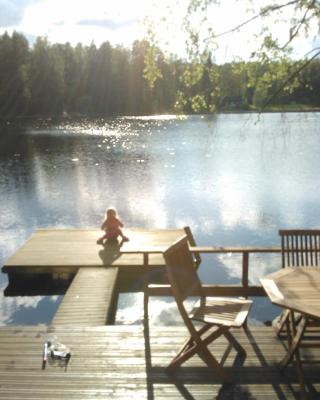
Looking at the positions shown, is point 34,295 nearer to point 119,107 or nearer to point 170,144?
point 170,144

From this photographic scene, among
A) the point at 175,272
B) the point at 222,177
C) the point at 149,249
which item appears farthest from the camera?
the point at 222,177

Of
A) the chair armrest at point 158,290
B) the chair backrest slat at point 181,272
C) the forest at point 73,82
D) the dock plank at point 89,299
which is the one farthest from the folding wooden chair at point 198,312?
the forest at point 73,82

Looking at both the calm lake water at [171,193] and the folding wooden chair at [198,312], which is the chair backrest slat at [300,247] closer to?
the folding wooden chair at [198,312]

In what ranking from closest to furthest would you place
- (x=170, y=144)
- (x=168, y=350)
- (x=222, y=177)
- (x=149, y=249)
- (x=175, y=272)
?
1. (x=175, y=272)
2. (x=168, y=350)
3. (x=149, y=249)
4. (x=222, y=177)
5. (x=170, y=144)

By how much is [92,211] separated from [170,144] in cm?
2814

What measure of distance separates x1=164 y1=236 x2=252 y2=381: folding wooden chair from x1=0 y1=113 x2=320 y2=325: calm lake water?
366cm

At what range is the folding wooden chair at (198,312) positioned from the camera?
4840mm

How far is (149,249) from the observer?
6.36 metres

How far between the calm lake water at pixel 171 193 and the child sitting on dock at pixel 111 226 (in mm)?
1783

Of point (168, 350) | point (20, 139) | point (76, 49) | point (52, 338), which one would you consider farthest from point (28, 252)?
point (76, 49)

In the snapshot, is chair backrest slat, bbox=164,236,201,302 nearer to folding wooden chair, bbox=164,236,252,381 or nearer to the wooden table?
folding wooden chair, bbox=164,236,252,381

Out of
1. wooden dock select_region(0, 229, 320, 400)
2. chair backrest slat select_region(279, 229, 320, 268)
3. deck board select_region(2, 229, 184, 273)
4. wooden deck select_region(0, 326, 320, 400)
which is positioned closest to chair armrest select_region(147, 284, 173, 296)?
wooden dock select_region(0, 229, 320, 400)

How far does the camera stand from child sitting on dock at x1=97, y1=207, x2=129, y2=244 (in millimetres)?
11977

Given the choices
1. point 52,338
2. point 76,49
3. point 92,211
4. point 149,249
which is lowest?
point 92,211
